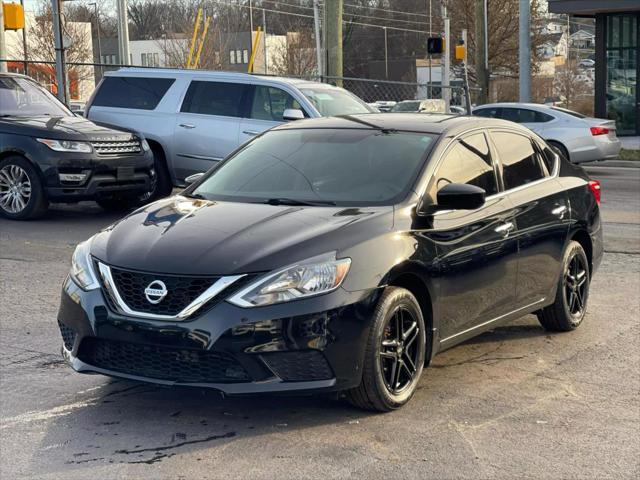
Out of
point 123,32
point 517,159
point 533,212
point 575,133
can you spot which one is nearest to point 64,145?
point 517,159

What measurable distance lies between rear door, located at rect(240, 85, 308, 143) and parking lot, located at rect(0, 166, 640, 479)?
6.73 m

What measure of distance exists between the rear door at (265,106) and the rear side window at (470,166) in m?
7.21

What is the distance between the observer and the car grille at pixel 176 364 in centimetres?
509

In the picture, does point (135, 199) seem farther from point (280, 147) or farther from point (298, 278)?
point (298, 278)

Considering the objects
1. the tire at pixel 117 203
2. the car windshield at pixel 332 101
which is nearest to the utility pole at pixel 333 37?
the car windshield at pixel 332 101

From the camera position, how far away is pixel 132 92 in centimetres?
1481

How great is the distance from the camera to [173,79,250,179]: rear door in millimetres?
13930

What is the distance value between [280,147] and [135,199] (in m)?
7.86

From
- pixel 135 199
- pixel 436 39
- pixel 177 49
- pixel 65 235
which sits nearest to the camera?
pixel 65 235

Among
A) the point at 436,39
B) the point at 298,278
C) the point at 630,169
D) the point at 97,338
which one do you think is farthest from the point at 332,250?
the point at 436,39

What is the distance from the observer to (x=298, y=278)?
514cm

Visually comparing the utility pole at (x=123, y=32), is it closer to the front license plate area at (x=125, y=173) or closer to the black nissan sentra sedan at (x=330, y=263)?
the front license plate area at (x=125, y=173)

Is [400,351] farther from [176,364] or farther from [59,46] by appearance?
[59,46]

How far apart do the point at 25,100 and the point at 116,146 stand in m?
1.69
